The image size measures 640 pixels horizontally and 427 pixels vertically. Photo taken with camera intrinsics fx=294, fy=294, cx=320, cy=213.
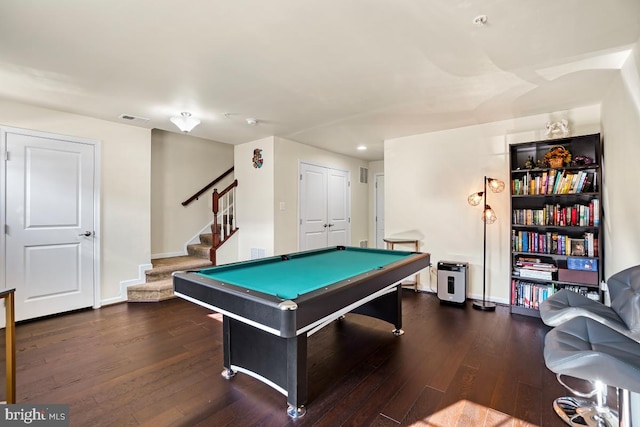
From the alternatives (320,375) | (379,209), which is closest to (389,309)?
(320,375)

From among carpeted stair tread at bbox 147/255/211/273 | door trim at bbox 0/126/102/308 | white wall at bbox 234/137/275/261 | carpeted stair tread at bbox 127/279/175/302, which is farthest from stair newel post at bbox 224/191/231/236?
door trim at bbox 0/126/102/308

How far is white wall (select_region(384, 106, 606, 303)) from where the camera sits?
3803 mm

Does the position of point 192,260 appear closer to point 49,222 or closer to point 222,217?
point 222,217

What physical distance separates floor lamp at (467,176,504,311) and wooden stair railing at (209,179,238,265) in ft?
12.4

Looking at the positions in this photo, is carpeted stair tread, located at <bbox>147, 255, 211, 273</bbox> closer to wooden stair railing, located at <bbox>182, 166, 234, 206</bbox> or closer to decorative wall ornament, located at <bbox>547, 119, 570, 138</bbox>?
wooden stair railing, located at <bbox>182, 166, 234, 206</bbox>

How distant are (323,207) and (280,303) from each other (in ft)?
14.0

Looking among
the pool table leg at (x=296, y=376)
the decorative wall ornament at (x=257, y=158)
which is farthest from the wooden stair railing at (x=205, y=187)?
the pool table leg at (x=296, y=376)

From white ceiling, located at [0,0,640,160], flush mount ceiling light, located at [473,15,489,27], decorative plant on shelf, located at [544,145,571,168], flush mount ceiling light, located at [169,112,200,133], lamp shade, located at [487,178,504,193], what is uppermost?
white ceiling, located at [0,0,640,160]

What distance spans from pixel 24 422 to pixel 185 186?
428 centimetres

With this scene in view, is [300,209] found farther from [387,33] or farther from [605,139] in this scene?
[605,139]

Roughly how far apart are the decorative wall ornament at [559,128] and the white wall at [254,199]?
363cm

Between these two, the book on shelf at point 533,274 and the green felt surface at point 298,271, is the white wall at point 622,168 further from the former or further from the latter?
the green felt surface at point 298,271

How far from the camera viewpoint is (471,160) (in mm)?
4074

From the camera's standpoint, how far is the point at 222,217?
520 cm
